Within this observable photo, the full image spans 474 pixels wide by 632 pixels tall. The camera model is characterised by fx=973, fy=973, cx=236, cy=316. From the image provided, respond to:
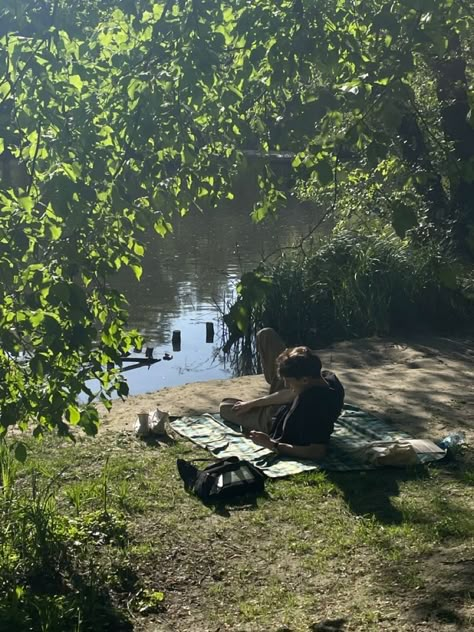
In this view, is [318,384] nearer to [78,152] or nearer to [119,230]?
[119,230]

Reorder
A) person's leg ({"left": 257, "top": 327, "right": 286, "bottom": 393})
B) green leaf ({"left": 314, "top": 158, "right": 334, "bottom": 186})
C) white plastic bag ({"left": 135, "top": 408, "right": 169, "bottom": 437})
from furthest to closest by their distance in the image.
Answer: person's leg ({"left": 257, "top": 327, "right": 286, "bottom": 393})
white plastic bag ({"left": 135, "top": 408, "right": 169, "bottom": 437})
green leaf ({"left": 314, "top": 158, "right": 334, "bottom": 186})

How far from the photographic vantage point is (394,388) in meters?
9.44

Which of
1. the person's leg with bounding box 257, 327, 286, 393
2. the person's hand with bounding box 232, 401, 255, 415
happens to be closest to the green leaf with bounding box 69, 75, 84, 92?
the person's hand with bounding box 232, 401, 255, 415

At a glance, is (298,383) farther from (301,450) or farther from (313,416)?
(301,450)

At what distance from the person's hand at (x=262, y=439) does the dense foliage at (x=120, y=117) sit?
258 centimetres

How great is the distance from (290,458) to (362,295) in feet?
22.0

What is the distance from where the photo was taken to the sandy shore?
820cm

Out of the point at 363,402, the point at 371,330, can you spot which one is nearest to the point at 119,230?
the point at 363,402

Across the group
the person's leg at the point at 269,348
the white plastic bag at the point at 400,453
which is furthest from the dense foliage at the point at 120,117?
the person's leg at the point at 269,348

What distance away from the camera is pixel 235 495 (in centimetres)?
606

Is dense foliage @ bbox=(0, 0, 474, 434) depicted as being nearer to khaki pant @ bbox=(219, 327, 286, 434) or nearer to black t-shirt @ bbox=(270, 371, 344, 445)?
black t-shirt @ bbox=(270, 371, 344, 445)

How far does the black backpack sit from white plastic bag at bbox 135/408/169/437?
4.43ft

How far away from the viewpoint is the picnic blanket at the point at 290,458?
6.66 m

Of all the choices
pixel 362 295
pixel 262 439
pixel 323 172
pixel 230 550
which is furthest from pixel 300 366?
pixel 362 295
